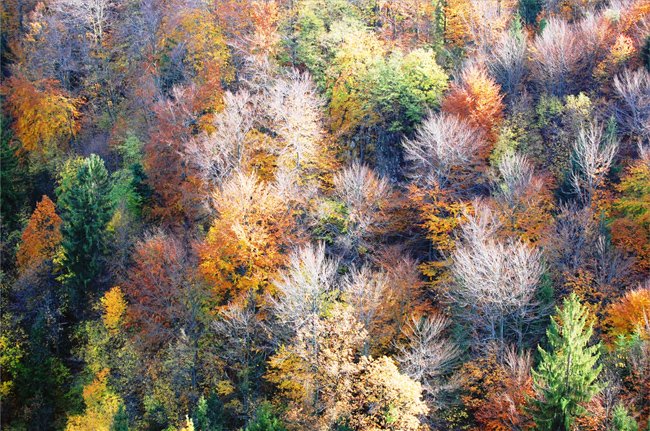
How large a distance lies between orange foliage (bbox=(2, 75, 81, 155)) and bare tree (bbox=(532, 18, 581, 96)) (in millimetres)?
46609

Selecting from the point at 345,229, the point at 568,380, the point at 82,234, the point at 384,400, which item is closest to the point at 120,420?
the point at 384,400

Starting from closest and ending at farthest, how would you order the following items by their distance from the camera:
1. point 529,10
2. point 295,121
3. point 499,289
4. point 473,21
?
point 499,289 → point 295,121 → point 473,21 → point 529,10

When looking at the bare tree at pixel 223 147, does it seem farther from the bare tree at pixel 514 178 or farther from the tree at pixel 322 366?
the bare tree at pixel 514 178

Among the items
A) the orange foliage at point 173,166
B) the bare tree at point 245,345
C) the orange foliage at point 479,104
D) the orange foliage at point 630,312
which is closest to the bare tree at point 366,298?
the bare tree at point 245,345

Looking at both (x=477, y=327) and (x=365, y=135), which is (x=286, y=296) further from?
(x=365, y=135)

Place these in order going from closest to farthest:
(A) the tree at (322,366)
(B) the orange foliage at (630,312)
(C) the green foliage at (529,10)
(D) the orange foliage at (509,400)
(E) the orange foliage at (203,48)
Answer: (D) the orange foliage at (509,400) → (A) the tree at (322,366) → (B) the orange foliage at (630,312) → (E) the orange foliage at (203,48) → (C) the green foliage at (529,10)

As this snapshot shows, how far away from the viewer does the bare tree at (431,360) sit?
30.8 meters

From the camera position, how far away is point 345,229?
41.0m

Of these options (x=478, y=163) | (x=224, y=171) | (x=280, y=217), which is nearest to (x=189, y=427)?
(x=280, y=217)

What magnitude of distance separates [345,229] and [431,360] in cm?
1267

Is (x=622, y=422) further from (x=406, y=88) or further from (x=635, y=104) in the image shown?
(x=406, y=88)

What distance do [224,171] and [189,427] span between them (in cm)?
2081

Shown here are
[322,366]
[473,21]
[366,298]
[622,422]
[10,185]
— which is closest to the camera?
[622,422]

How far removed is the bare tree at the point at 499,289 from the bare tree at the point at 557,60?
20.4m
